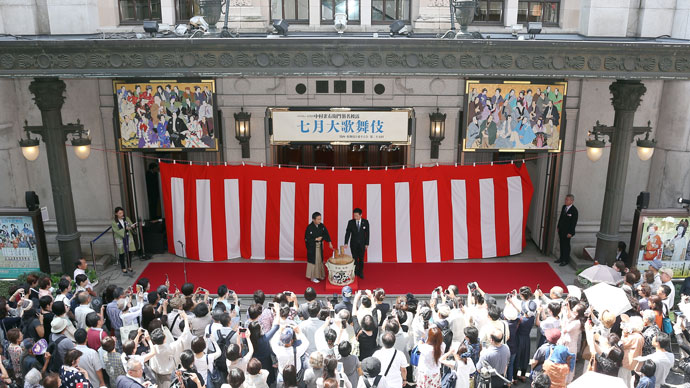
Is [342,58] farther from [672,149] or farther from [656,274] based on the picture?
[672,149]

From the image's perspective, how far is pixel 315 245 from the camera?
13.0 m

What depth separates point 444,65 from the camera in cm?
1091

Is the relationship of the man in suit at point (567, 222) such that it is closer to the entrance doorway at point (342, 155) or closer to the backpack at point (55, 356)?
the entrance doorway at point (342, 155)

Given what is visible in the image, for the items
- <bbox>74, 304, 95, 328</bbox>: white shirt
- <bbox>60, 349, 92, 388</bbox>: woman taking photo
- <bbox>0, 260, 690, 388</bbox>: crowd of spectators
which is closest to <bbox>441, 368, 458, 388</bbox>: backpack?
<bbox>0, 260, 690, 388</bbox>: crowd of spectators

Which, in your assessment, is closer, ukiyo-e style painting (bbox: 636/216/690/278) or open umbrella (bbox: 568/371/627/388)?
open umbrella (bbox: 568/371/627/388)

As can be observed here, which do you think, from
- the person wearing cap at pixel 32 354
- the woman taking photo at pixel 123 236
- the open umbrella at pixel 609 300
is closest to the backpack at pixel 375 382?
the open umbrella at pixel 609 300

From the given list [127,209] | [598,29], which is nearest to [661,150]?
[598,29]

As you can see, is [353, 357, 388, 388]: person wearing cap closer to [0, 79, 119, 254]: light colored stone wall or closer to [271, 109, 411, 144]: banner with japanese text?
[271, 109, 411, 144]: banner with japanese text

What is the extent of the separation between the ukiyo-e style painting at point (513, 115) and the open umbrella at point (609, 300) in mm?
5666

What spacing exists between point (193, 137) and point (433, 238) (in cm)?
645

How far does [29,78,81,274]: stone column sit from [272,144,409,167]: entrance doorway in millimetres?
5001

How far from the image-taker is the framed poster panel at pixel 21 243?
12.1m

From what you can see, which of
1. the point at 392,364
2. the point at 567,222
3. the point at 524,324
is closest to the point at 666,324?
the point at 524,324

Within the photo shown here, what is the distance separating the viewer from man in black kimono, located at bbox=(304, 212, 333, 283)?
42.7 feet
